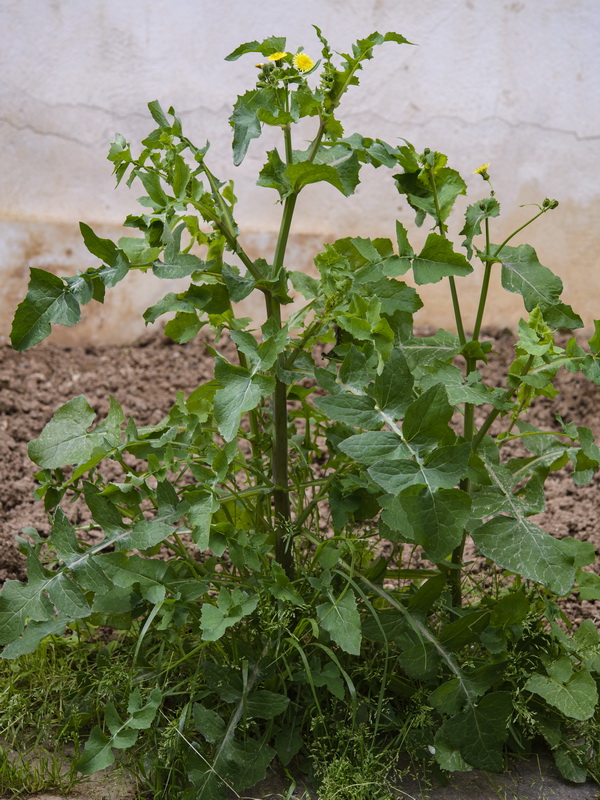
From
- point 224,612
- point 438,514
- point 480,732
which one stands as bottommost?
point 480,732

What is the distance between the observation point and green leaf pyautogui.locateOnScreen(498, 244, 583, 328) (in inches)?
49.6

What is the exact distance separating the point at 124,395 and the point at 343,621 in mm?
1440

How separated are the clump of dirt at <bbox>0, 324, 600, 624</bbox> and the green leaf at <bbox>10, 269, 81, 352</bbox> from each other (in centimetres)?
71

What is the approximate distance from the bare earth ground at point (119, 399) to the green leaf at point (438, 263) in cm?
76

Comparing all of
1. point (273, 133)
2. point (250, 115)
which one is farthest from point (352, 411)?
point (273, 133)

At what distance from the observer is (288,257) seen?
2.86 metres

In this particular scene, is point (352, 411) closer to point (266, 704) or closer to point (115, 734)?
point (266, 704)

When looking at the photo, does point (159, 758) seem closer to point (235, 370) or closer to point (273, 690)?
point (273, 690)

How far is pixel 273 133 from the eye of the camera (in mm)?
2879

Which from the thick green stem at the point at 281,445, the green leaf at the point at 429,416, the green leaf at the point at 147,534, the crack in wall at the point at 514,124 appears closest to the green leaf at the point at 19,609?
the green leaf at the point at 147,534

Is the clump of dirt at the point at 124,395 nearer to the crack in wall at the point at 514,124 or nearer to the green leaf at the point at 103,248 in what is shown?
the crack in wall at the point at 514,124

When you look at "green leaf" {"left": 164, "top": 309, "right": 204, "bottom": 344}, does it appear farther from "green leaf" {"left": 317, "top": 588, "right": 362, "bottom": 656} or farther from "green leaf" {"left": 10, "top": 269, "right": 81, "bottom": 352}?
"green leaf" {"left": 317, "top": 588, "right": 362, "bottom": 656}

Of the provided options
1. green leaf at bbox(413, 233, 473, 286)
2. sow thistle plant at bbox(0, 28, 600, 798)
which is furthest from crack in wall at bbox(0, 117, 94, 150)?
green leaf at bbox(413, 233, 473, 286)

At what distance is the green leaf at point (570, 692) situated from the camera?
121 centimetres
